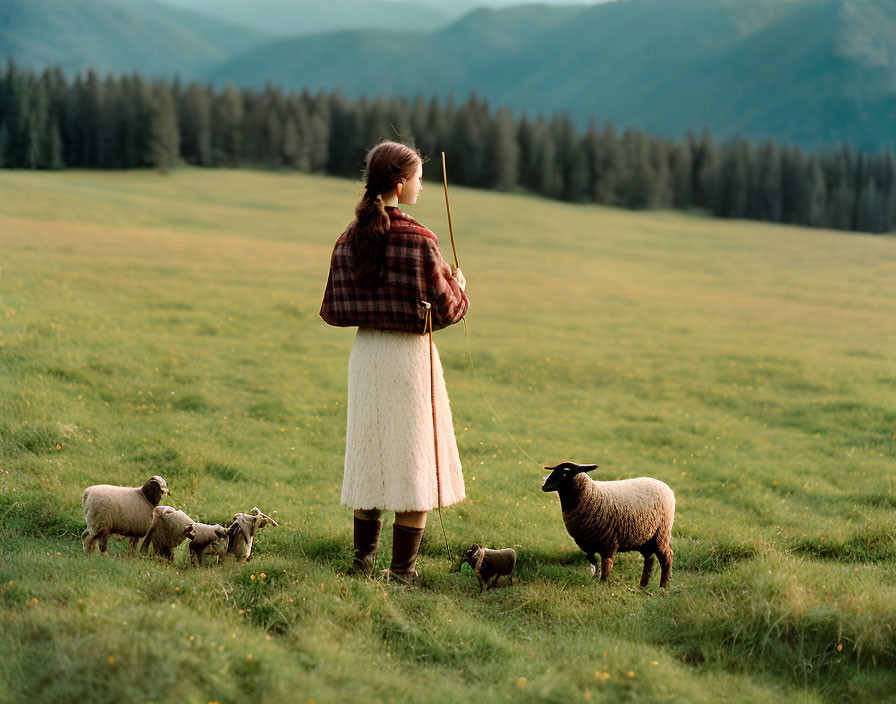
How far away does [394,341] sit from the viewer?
20.3 ft

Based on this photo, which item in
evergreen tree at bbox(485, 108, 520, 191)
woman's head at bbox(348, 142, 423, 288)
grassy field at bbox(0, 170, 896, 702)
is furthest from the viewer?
evergreen tree at bbox(485, 108, 520, 191)

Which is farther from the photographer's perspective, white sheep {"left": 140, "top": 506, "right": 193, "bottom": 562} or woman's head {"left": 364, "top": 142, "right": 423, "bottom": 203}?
white sheep {"left": 140, "top": 506, "right": 193, "bottom": 562}

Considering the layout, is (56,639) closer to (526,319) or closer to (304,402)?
(304,402)

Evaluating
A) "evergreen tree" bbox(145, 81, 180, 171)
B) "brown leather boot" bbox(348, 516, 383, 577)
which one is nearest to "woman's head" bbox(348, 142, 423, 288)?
"brown leather boot" bbox(348, 516, 383, 577)

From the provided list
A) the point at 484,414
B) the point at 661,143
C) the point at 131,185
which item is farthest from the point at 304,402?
the point at 661,143

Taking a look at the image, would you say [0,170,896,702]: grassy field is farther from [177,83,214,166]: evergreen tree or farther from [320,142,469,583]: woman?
[177,83,214,166]: evergreen tree

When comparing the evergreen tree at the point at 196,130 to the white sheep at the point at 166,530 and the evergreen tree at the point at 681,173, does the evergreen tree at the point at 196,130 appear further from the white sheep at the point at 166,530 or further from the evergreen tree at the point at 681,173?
the white sheep at the point at 166,530

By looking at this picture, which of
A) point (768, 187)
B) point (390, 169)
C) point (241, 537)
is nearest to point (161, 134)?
point (768, 187)

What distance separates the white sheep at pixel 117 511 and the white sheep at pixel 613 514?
12.0ft

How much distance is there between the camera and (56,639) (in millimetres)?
4613

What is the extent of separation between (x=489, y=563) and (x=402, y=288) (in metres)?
2.65

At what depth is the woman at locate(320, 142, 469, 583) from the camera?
234 inches

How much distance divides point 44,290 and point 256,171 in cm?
7376

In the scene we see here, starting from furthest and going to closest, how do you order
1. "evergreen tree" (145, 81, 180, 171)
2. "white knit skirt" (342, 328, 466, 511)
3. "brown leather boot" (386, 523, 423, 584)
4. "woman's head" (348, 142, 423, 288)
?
1. "evergreen tree" (145, 81, 180, 171)
2. "brown leather boot" (386, 523, 423, 584)
3. "white knit skirt" (342, 328, 466, 511)
4. "woman's head" (348, 142, 423, 288)
